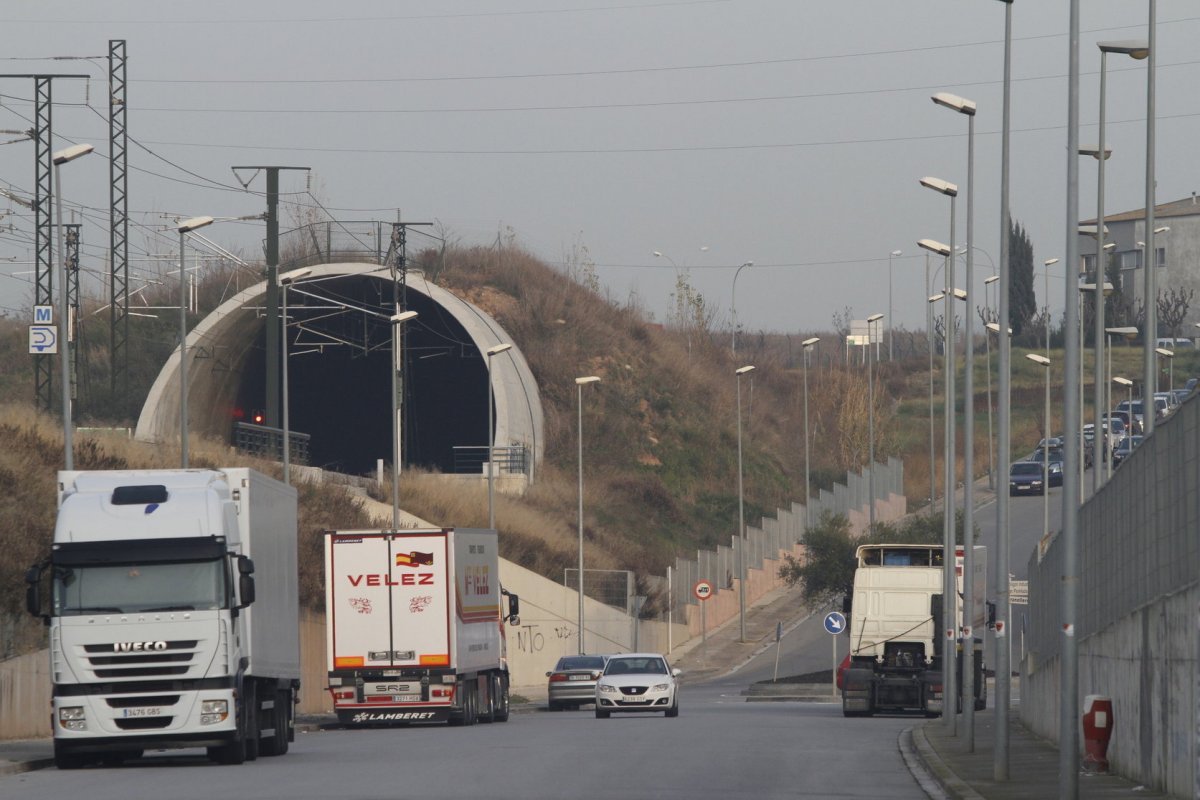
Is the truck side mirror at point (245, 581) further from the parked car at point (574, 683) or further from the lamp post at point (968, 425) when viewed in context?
the parked car at point (574, 683)

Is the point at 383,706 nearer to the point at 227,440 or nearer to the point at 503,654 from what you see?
the point at 503,654

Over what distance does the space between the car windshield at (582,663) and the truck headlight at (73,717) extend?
80.7ft

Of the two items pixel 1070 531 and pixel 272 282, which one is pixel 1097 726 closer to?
pixel 1070 531

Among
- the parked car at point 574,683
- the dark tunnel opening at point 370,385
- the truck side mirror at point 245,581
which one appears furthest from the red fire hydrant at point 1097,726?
the dark tunnel opening at point 370,385

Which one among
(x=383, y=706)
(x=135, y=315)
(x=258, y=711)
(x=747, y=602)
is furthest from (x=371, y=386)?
(x=258, y=711)

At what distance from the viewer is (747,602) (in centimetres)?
7531

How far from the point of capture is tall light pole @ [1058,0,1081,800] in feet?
47.7

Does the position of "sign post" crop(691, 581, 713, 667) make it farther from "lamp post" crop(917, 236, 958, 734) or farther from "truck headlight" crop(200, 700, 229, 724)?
"truck headlight" crop(200, 700, 229, 724)

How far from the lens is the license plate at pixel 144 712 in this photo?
68.5 ft

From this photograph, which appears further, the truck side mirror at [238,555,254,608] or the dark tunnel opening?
the dark tunnel opening

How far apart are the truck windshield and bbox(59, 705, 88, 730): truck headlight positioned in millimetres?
1085

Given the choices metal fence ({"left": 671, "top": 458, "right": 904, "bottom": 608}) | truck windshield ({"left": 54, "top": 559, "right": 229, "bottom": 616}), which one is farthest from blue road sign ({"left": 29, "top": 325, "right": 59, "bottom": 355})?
metal fence ({"left": 671, "top": 458, "right": 904, "bottom": 608})

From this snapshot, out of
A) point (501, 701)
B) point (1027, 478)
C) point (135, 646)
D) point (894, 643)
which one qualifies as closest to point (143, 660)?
point (135, 646)

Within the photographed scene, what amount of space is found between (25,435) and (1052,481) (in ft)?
190
